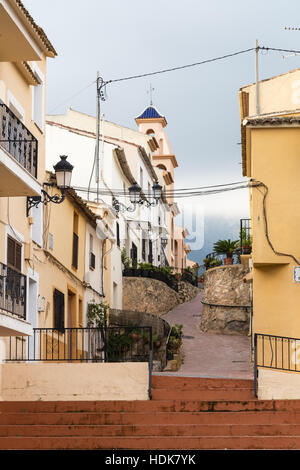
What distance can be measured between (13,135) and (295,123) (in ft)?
34.6

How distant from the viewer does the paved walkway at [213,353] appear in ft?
88.3

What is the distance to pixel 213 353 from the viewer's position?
30750 millimetres

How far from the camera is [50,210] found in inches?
953

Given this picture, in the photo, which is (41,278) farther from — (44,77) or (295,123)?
(295,123)

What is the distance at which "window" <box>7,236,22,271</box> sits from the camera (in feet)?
64.0

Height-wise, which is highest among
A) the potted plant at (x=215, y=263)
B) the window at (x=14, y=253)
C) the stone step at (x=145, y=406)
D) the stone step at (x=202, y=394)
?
the potted plant at (x=215, y=263)

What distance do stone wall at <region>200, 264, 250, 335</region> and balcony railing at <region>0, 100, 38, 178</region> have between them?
1955 centimetres

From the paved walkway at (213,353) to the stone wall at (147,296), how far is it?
53.5 inches

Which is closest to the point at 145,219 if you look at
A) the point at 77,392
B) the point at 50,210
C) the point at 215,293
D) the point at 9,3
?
the point at 215,293

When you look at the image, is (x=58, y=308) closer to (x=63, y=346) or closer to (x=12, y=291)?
(x=63, y=346)

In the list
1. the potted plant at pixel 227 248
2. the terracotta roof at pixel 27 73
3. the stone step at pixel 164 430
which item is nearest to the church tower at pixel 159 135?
the potted plant at pixel 227 248

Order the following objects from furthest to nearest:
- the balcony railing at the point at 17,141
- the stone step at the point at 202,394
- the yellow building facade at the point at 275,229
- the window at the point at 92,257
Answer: the window at the point at 92,257, the yellow building facade at the point at 275,229, the stone step at the point at 202,394, the balcony railing at the point at 17,141

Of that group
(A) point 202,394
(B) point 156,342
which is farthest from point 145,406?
(B) point 156,342

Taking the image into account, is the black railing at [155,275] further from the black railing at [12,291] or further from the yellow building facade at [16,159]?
the black railing at [12,291]
